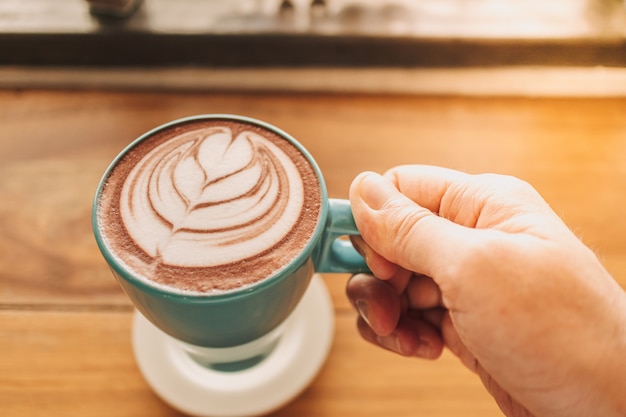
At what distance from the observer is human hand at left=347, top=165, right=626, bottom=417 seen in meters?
0.49

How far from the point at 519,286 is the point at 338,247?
0.63ft

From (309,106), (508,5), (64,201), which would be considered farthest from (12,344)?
(508,5)

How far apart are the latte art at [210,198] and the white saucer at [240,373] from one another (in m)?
0.18

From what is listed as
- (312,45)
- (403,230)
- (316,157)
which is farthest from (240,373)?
(312,45)

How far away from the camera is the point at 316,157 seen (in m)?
0.92

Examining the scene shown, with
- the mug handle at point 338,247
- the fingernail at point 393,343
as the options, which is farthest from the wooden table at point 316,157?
the mug handle at point 338,247

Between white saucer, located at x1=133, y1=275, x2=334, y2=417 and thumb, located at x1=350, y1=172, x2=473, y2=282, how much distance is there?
182mm

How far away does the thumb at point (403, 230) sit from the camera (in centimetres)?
52

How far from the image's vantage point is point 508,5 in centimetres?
108

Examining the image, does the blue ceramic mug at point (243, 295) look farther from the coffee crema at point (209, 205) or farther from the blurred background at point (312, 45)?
the blurred background at point (312, 45)

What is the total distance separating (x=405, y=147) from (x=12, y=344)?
632 mm

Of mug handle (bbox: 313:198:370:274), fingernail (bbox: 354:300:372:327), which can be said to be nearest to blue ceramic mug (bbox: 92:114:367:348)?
mug handle (bbox: 313:198:370:274)

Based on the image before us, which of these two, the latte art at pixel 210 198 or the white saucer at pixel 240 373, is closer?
the latte art at pixel 210 198

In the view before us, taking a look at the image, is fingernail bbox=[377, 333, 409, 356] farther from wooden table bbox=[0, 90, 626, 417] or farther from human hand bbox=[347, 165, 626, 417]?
human hand bbox=[347, 165, 626, 417]
